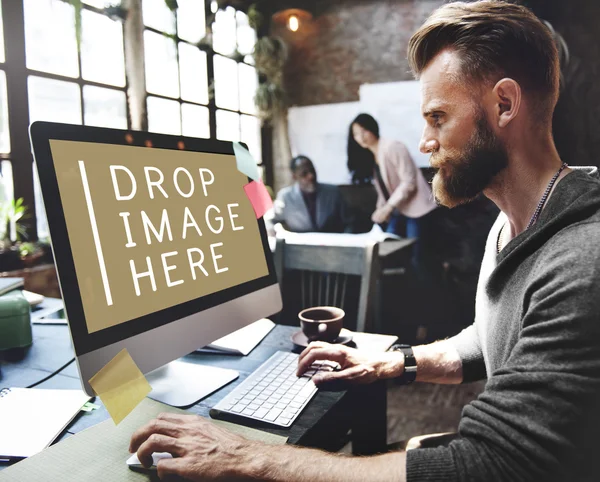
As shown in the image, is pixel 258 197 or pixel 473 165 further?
pixel 258 197

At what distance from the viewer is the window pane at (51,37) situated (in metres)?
2.46

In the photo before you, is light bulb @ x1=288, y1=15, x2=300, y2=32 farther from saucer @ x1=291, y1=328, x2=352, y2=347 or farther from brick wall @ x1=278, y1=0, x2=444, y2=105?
saucer @ x1=291, y1=328, x2=352, y2=347

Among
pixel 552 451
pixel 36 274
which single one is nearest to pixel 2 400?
pixel 552 451

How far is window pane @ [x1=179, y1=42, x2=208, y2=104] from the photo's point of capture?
12.0 feet

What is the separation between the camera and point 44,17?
251cm

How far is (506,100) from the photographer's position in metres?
0.92

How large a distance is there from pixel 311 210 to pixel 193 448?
4.04 m

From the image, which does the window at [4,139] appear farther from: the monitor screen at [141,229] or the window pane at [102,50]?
the monitor screen at [141,229]

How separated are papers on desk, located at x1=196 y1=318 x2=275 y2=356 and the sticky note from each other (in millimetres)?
405

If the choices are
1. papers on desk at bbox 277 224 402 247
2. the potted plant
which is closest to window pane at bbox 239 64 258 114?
papers on desk at bbox 277 224 402 247

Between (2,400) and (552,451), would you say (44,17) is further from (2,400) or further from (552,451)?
(552,451)

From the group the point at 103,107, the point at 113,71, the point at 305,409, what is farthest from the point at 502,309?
the point at 113,71

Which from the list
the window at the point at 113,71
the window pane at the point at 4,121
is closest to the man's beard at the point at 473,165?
the window at the point at 113,71

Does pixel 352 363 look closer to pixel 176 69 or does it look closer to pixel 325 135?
pixel 176 69
